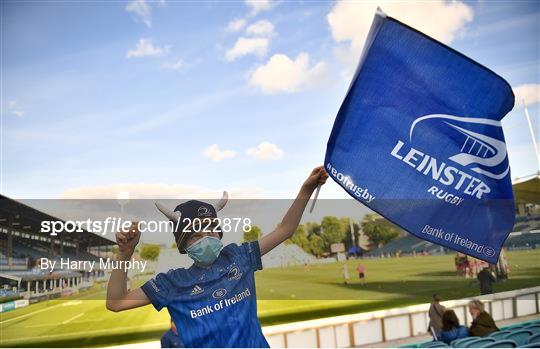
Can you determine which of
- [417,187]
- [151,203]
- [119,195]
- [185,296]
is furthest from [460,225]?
[119,195]

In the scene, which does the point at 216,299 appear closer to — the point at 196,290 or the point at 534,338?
the point at 196,290

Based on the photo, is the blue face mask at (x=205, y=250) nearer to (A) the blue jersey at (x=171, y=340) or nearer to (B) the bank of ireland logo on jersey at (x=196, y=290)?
(B) the bank of ireland logo on jersey at (x=196, y=290)

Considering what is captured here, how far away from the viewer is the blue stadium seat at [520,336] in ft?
11.9

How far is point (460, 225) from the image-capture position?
8.73 ft

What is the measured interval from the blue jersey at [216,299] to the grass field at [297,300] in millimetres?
2486

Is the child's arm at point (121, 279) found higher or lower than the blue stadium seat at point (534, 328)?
higher

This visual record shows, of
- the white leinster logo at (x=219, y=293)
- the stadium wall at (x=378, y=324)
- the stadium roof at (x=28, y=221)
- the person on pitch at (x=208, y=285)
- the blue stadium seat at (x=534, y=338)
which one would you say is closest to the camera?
the person on pitch at (x=208, y=285)

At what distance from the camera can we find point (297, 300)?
6797 millimetres

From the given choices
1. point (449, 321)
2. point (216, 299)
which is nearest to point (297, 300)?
point (449, 321)

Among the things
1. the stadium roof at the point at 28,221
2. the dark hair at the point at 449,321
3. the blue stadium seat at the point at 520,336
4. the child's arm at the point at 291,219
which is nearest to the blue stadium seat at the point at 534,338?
the blue stadium seat at the point at 520,336

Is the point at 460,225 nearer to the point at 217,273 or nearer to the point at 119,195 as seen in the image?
the point at 217,273

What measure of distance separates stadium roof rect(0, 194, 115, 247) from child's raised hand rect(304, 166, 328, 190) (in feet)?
6.01

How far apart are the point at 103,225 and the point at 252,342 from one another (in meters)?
2.05

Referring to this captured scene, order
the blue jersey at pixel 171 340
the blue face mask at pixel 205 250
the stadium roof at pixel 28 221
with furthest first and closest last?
1. the stadium roof at pixel 28 221
2. the blue jersey at pixel 171 340
3. the blue face mask at pixel 205 250
